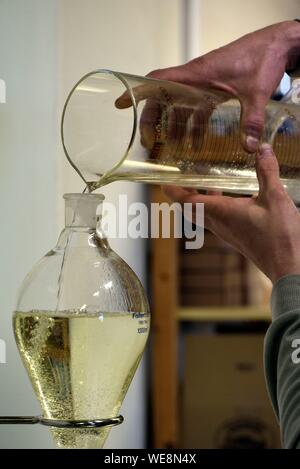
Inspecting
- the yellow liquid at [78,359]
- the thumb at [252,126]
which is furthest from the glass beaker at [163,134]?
the yellow liquid at [78,359]

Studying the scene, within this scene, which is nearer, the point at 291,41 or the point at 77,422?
the point at 77,422

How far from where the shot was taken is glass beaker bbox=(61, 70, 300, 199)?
2.64 ft

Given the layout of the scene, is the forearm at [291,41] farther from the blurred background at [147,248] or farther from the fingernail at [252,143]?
the blurred background at [147,248]

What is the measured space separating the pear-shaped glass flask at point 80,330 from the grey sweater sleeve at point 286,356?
119 millimetres

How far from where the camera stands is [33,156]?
1063mm

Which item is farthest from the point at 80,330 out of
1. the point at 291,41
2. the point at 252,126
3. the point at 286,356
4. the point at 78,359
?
the point at 291,41

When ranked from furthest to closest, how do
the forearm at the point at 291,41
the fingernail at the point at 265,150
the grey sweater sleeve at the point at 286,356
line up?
the forearm at the point at 291,41, the fingernail at the point at 265,150, the grey sweater sleeve at the point at 286,356

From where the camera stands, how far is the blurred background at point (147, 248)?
3.36ft

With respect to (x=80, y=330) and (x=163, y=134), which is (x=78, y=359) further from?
(x=163, y=134)

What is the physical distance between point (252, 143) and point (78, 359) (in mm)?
296

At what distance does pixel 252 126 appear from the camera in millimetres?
858

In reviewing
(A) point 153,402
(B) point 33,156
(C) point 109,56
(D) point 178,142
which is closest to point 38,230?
(B) point 33,156

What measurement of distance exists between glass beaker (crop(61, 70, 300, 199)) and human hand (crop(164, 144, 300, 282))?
0.18 ft
